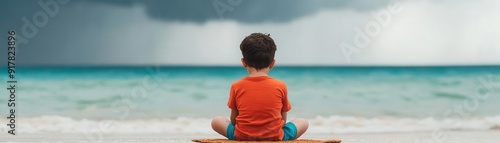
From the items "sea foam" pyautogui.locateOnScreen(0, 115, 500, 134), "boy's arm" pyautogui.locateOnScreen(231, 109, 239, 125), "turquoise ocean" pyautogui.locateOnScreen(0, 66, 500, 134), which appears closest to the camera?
"boy's arm" pyautogui.locateOnScreen(231, 109, 239, 125)

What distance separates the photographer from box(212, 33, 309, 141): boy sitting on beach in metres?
3.42

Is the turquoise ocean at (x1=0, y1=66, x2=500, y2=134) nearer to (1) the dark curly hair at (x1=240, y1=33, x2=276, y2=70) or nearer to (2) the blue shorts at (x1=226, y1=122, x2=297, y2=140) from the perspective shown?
(2) the blue shorts at (x1=226, y1=122, x2=297, y2=140)

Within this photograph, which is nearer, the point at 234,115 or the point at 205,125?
the point at 234,115

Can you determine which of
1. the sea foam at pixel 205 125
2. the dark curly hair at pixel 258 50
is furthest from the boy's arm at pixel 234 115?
the sea foam at pixel 205 125

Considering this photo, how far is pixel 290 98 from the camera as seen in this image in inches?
428

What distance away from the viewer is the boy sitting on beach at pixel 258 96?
11.2ft

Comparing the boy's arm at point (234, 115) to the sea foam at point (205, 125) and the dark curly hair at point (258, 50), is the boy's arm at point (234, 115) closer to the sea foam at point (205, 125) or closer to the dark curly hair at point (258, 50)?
the dark curly hair at point (258, 50)

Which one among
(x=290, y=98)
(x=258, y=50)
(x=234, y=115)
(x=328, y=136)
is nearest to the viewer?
(x=258, y=50)

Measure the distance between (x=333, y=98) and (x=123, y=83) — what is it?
12.6 feet

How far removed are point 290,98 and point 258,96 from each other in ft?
24.4

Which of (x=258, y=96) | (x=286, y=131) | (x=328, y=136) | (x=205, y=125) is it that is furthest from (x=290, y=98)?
(x=258, y=96)

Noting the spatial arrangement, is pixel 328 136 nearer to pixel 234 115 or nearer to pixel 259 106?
pixel 234 115

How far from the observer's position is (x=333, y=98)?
35.4ft

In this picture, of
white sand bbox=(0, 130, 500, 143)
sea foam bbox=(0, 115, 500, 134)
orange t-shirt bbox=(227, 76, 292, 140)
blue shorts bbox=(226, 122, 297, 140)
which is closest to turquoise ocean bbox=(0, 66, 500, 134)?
sea foam bbox=(0, 115, 500, 134)
